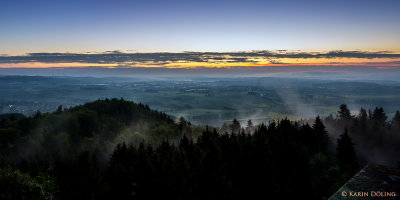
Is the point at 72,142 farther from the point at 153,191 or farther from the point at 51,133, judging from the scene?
the point at 153,191

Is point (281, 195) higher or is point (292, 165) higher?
point (292, 165)

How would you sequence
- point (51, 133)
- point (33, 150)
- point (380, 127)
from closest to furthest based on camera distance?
point (380, 127), point (33, 150), point (51, 133)

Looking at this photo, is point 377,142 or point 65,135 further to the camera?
point 65,135

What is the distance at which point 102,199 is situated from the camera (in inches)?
2080

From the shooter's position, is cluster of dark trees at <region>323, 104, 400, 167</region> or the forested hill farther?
the forested hill

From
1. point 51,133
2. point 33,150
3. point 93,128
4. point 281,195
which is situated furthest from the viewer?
point 93,128

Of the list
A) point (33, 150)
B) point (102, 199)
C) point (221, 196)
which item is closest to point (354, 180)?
point (221, 196)

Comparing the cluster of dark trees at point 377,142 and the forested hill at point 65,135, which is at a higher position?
the cluster of dark trees at point 377,142

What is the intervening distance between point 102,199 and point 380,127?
12500cm

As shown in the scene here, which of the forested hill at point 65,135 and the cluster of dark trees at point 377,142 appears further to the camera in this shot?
the forested hill at point 65,135

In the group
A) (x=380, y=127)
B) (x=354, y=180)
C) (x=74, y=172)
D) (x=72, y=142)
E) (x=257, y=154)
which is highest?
(x=354, y=180)

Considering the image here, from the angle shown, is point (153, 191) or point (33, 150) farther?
point (33, 150)

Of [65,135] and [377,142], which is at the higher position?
[377,142]

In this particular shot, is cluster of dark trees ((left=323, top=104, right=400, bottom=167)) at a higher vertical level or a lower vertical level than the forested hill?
higher
